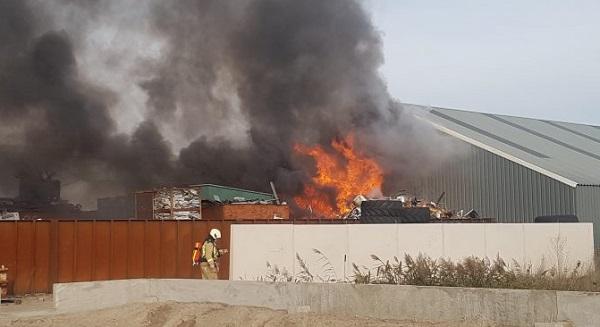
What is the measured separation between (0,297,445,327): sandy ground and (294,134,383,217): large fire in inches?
680

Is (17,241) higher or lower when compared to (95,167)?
lower

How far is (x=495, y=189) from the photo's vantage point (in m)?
32.1

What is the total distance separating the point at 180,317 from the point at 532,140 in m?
31.1

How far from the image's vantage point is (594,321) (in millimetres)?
9867

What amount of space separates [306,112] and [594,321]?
22.8 meters

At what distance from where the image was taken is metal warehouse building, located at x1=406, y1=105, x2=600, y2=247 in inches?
1172

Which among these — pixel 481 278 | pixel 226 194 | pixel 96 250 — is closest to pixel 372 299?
pixel 481 278

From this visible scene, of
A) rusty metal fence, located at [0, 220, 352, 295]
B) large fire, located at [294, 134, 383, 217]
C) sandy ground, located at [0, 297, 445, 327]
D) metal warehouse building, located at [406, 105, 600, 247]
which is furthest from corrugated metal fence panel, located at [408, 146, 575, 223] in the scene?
sandy ground, located at [0, 297, 445, 327]

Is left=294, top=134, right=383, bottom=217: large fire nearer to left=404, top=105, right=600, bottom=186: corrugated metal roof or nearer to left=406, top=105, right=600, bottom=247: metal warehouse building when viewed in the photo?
left=406, top=105, right=600, bottom=247: metal warehouse building

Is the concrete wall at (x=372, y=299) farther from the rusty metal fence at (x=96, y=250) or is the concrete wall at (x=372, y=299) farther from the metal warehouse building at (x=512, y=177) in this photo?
the metal warehouse building at (x=512, y=177)

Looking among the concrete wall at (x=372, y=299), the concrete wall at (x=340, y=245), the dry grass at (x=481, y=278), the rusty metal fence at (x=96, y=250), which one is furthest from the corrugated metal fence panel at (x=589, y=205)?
the concrete wall at (x=372, y=299)

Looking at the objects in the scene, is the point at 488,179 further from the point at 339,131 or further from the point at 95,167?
the point at 95,167

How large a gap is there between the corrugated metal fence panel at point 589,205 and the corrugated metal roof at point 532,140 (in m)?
0.33

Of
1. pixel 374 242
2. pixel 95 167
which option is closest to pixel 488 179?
pixel 374 242
